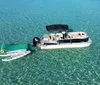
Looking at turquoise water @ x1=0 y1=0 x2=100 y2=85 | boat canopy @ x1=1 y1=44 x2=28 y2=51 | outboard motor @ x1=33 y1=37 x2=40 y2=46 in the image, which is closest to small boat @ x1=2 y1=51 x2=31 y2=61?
turquoise water @ x1=0 y1=0 x2=100 y2=85

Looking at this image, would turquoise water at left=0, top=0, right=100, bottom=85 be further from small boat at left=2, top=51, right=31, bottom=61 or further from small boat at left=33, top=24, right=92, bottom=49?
small boat at left=33, top=24, right=92, bottom=49

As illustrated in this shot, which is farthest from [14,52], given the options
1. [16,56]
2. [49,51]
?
[49,51]

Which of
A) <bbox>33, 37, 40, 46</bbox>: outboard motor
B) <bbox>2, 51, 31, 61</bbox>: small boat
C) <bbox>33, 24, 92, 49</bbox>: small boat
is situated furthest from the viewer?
<bbox>33, 37, 40, 46</bbox>: outboard motor

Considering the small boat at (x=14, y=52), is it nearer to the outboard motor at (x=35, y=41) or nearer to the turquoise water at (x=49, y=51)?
the turquoise water at (x=49, y=51)

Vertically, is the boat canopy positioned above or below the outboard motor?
below

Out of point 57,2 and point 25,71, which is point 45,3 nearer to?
point 57,2

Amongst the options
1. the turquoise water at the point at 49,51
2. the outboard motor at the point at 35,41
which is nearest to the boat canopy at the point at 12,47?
the turquoise water at the point at 49,51

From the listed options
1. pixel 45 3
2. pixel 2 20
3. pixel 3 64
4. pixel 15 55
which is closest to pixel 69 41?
pixel 15 55

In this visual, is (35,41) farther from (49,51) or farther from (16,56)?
(16,56)

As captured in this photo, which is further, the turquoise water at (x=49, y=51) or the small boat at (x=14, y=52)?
the small boat at (x=14, y=52)
